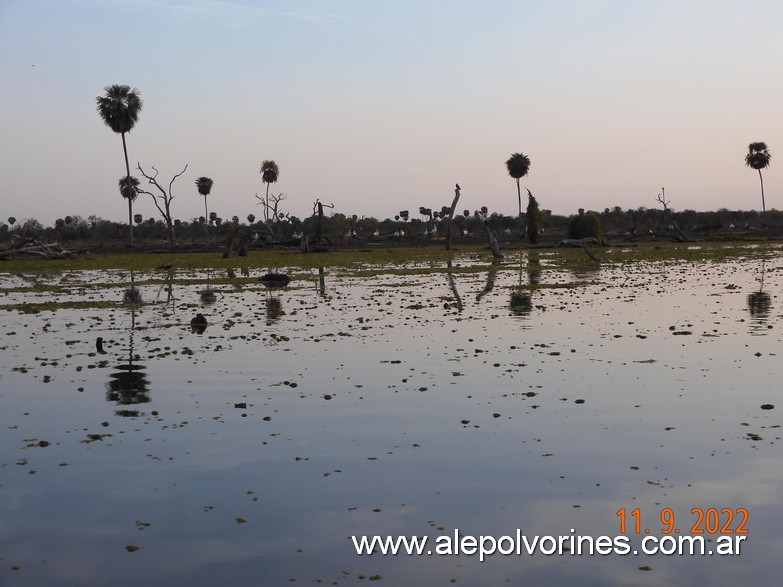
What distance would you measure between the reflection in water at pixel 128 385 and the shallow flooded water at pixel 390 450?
0.28 ft

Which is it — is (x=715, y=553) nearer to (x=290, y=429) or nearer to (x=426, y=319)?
(x=290, y=429)

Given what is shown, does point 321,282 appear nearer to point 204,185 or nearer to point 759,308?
point 759,308

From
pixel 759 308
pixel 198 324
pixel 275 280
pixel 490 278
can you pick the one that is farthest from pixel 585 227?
pixel 198 324

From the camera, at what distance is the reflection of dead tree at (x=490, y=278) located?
37787 millimetres

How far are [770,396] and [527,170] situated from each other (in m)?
119

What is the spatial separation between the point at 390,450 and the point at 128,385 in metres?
7.41

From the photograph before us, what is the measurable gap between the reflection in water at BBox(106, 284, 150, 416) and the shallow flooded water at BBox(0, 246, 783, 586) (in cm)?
9

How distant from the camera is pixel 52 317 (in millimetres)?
31172

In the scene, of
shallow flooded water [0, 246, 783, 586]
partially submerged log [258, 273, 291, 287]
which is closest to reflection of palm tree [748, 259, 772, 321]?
shallow flooded water [0, 246, 783, 586]

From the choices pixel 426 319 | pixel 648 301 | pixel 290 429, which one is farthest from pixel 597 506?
pixel 648 301

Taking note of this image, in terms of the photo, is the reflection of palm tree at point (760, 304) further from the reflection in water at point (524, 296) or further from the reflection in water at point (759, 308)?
the reflection in water at point (524, 296)

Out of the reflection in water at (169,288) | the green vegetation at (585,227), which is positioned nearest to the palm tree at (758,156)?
the green vegetation at (585,227)

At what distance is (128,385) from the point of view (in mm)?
17922

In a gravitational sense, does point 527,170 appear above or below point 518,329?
above
